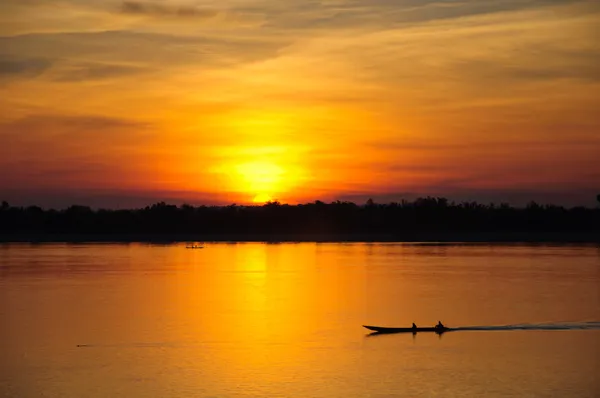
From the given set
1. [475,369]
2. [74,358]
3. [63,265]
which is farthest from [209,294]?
[63,265]

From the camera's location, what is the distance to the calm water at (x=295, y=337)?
86.2 ft

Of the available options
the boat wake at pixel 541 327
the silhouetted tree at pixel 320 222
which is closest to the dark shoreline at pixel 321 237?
the silhouetted tree at pixel 320 222

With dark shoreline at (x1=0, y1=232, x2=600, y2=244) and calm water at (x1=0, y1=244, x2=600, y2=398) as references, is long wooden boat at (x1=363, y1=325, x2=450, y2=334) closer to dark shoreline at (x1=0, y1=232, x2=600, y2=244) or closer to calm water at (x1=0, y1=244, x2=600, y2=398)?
calm water at (x1=0, y1=244, x2=600, y2=398)

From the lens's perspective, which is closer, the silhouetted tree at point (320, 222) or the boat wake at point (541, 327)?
the boat wake at point (541, 327)

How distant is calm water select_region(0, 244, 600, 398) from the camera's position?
26.3m

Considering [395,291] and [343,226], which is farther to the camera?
[343,226]

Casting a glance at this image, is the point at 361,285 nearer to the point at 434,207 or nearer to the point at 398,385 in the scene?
the point at 398,385

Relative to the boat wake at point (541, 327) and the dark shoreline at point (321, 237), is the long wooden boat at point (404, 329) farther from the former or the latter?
the dark shoreline at point (321, 237)

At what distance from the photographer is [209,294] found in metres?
56.3

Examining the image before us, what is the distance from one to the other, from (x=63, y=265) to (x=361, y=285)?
3735cm

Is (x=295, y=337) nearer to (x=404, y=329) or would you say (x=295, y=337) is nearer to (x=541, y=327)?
(x=404, y=329)

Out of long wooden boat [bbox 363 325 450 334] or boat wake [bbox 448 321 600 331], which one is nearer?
long wooden boat [bbox 363 325 450 334]

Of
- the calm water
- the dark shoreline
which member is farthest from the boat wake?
the dark shoreline

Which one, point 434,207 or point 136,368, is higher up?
point 434,207
